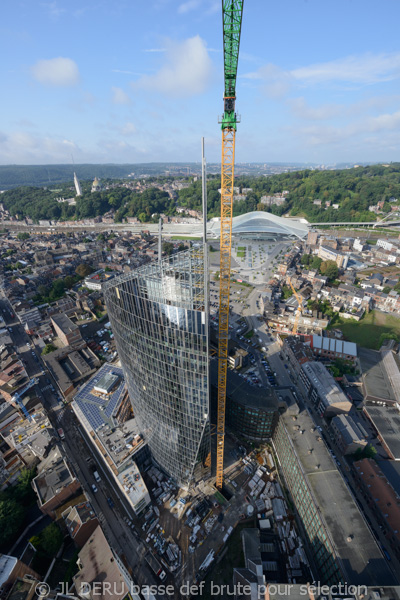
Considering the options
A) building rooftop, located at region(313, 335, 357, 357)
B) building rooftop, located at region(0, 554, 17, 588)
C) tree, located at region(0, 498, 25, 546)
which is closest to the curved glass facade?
building rooftop, located at region(0, 554, 17, 588)

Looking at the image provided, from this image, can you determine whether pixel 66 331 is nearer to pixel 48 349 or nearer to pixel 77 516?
pixel 48 349

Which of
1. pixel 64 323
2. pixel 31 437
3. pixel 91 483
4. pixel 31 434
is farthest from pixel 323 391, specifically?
pixel 64 323

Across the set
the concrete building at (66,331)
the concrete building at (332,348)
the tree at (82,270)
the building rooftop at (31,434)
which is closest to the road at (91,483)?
the building rooftop at (31,434)

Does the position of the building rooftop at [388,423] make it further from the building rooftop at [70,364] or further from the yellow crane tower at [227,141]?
the building rooftop at [70,364]

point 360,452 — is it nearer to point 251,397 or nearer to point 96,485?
point 251,397

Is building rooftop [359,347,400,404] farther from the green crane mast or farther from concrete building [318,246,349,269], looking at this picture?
the green crane mast
